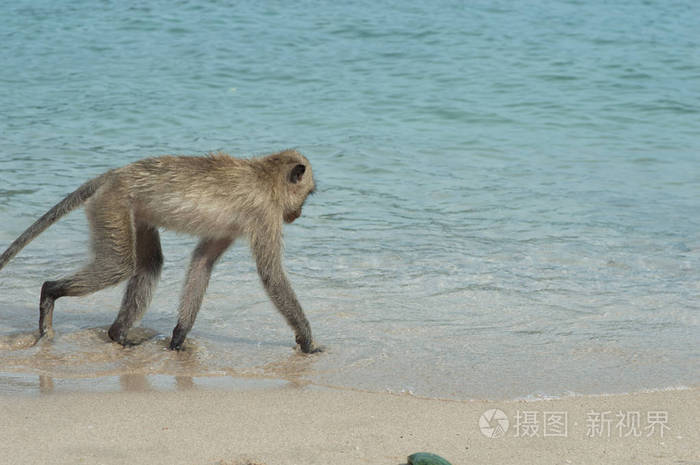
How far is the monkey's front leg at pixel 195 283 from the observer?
5844mm

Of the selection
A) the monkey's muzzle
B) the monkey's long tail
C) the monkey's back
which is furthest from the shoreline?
the monkey's muzzle

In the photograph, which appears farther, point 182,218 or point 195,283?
point 195,283

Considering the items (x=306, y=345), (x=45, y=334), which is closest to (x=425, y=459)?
(x=306, y=345)

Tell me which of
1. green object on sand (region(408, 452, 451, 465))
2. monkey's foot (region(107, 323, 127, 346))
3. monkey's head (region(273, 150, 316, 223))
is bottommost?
monkey's foot (region(107, 323, 127, 346))

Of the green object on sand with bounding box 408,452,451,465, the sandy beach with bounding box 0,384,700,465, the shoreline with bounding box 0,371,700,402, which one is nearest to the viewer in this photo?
the green object on sand with bounding box 408,452,451,465

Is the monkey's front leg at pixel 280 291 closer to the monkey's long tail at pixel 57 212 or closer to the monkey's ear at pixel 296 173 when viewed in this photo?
the monkey's ear at pixel 296 173

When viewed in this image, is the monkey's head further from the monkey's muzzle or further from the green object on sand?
the green object on sand

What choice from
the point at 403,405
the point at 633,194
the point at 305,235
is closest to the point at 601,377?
the point at 403,405

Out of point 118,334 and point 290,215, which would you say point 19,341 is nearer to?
point 118,334

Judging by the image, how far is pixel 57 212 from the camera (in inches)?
226

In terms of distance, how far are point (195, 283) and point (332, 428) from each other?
1.79m

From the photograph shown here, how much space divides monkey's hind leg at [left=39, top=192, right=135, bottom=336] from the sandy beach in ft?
2.85

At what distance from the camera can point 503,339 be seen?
6113 mm

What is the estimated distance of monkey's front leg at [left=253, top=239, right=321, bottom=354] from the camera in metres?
5.69
